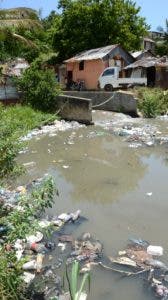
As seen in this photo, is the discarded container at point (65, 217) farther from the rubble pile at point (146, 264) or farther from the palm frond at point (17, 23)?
the palm frond at point (17, 23)

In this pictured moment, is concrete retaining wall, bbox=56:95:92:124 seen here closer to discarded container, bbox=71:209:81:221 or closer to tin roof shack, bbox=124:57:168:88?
discarded container, bbox=71:209:81:221

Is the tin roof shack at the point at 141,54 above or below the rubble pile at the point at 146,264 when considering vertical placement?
above

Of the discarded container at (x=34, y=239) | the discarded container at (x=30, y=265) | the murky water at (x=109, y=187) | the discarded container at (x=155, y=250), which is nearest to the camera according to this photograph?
the discarded container at (x=30, y=265)

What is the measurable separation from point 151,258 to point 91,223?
1539 millimetres

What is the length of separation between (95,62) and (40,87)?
37.1 feet

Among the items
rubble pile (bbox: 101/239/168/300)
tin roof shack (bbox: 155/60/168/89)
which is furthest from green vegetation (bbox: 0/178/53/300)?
tin roof shack (bbox: 155/60/168/89)

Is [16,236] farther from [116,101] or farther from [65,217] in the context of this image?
[116,101]

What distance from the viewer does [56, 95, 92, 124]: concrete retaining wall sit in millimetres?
16844

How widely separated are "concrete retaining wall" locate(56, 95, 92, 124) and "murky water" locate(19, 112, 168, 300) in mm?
1253

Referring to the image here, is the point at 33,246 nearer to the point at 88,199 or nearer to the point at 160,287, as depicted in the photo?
the point at 160,287

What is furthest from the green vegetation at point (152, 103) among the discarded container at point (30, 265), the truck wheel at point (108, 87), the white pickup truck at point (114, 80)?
the discarded container at point (30, 265)

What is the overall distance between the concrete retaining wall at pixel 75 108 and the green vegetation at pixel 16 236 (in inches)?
487

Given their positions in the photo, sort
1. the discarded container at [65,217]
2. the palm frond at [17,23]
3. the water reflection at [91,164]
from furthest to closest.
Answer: the palm frond at [17,23], the water reflection at [91,164], the discarded container at [65,217]

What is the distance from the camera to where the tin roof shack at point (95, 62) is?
27.6 meters
